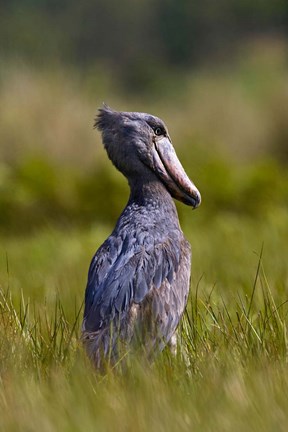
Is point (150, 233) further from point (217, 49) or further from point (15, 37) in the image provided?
point (217, 49)

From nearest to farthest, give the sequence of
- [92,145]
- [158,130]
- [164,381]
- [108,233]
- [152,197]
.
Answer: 1. [164,381]
2. [152,197]
3. [158,130]
4. [108,233]
5. [92,145]

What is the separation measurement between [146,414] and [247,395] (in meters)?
0.30

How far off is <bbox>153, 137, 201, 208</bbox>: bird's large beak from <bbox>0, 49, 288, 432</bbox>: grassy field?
41 centimetres

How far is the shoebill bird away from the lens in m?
4.55

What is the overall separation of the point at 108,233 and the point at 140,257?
20.0ft

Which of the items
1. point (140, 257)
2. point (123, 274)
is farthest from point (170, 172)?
point (123, 274)

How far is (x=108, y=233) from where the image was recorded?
35.8 ft

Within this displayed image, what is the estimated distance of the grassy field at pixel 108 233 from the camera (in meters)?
3.68

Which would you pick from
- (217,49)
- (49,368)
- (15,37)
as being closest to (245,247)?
(49,368)

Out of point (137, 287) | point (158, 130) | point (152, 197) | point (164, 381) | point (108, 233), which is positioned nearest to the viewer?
point (164, 381)

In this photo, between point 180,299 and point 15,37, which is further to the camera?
point 15,37

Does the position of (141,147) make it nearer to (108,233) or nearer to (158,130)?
(158,130)

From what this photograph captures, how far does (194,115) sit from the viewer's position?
17328 millimetres

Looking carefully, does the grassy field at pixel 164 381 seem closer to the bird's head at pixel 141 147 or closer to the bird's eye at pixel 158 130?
the bird's head at pixel 141 147
